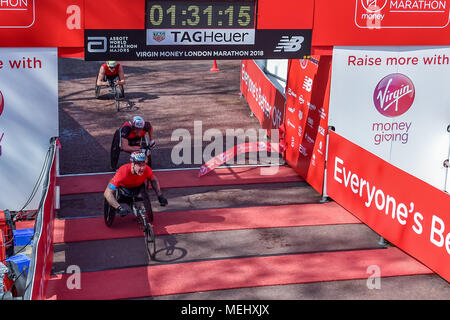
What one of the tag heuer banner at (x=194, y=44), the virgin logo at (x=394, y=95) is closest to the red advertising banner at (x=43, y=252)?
the tag heuer banner at (x=194, y=44)

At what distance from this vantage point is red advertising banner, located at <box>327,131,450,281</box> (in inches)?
416

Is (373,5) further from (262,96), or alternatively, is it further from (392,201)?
(262,96)

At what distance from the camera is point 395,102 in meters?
14.5

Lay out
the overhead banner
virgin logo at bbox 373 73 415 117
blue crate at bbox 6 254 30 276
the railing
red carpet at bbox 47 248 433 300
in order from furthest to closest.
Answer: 1. virgin logo at bbox 373 73 415 117
2. the overhead banner
3. blue crate at bbox 6 254 30 276
4. red carpet at bbox 47 248 433 300
5. the railing

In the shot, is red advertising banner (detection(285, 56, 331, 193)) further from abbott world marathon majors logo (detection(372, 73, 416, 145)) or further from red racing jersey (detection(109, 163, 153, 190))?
red racing jersey (detection(109, 163, 153, 190))

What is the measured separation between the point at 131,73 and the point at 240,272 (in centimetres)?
1799

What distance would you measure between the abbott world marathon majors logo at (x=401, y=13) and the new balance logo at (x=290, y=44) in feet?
4.32

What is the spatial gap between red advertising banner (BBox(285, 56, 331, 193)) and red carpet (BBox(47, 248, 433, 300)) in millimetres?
3249

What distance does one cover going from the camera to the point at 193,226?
12.9m

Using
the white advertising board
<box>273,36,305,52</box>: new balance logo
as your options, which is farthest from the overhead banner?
the white advertising board

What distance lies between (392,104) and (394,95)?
20cm

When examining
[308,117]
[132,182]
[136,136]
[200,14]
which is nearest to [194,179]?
[136,136]

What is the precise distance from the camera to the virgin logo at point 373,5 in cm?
1345

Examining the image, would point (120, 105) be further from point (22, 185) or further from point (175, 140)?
point (22, 185)
